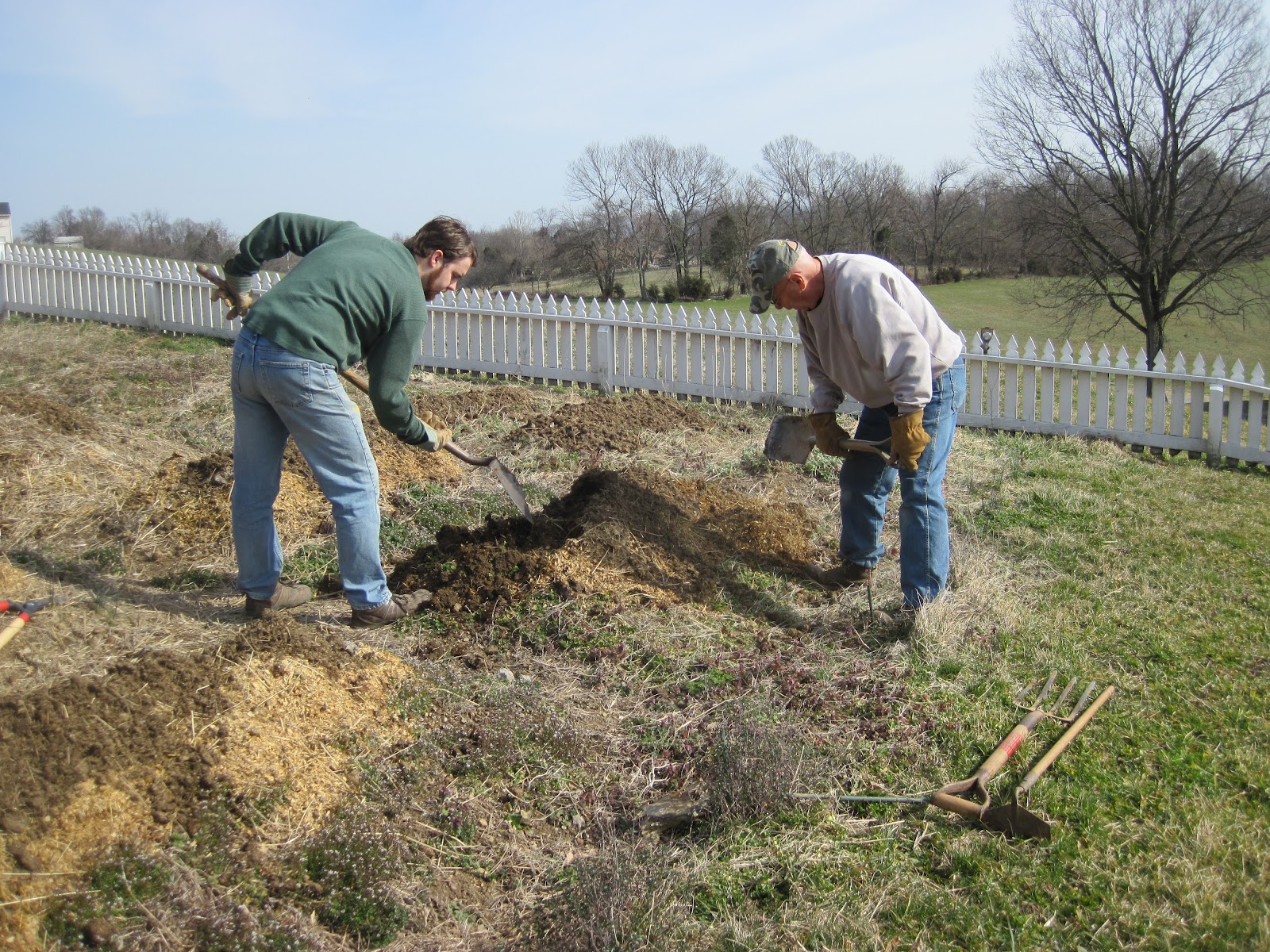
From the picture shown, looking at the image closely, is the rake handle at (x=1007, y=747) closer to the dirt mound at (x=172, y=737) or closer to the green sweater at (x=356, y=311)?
the dirt mound at (x=172, y=737)

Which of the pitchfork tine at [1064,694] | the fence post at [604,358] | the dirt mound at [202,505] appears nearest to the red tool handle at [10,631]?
the dirt mound at [202,505]

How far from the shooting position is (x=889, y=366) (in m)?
3.85

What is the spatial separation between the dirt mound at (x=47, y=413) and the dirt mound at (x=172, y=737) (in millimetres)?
4323

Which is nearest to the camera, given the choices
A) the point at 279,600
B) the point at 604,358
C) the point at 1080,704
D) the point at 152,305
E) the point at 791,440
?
the point at 1080,704

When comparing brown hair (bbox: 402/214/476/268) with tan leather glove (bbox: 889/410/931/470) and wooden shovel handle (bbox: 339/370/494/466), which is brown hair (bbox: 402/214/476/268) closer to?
wooden shovel handle (bbox: 339/370/494/466)

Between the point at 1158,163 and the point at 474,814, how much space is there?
1455 cm

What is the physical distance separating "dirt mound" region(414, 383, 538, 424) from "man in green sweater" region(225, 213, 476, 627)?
426 cm

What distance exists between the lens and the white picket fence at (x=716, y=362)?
8633mm

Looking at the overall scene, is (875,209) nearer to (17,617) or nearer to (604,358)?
(604,358)

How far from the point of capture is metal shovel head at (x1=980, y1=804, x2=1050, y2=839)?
A: 279 centimetres

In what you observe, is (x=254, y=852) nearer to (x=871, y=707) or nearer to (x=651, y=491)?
(x=871, y=707)

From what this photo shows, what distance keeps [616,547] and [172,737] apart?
2241 millimetres

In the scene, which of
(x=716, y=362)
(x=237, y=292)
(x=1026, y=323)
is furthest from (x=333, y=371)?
(x=1026, y=323)

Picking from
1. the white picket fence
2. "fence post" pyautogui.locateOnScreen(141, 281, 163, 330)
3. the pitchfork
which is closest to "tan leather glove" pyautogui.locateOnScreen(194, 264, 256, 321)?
the pitchfork
